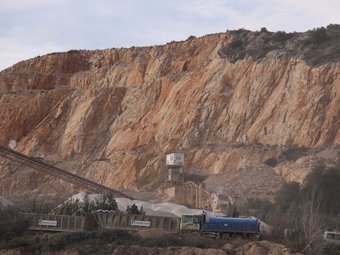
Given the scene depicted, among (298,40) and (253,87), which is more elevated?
(298,40)

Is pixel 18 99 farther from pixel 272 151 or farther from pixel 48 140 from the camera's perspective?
pixel 272 151

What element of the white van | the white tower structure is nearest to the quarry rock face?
the white tower structure

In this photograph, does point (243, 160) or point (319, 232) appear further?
point (243, 160)

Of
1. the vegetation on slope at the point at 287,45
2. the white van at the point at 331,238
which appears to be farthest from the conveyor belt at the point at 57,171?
the white van at the point at 331,238

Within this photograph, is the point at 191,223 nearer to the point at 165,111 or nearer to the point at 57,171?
the point at 57,171

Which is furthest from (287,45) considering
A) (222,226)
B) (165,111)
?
(222,226)

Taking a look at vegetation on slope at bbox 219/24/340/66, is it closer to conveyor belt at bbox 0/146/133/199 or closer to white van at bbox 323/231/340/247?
conveyor belt at bbox 0/146/133/199

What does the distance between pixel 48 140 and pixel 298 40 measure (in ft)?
91.7

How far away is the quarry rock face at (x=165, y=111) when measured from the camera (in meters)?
59.7

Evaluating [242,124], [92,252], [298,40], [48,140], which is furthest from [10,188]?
[92,252]

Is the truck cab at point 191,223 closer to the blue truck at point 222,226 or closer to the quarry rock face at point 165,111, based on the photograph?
the blue truck at point 222,226

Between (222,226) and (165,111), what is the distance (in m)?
37.0

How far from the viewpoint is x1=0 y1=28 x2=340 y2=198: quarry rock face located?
196ft

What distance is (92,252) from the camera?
107 ft
